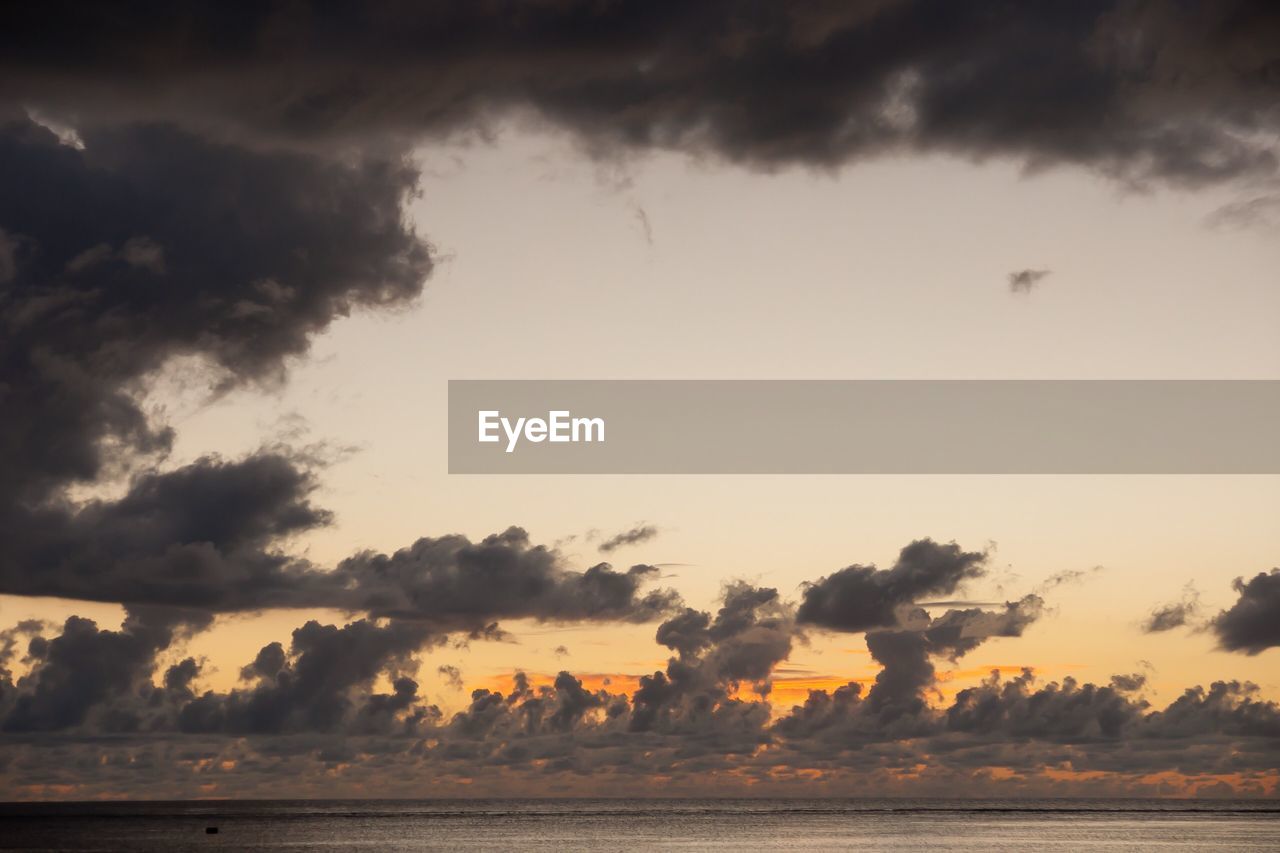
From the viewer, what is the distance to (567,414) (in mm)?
91938

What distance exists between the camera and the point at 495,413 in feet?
308

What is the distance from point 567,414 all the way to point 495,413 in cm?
524
